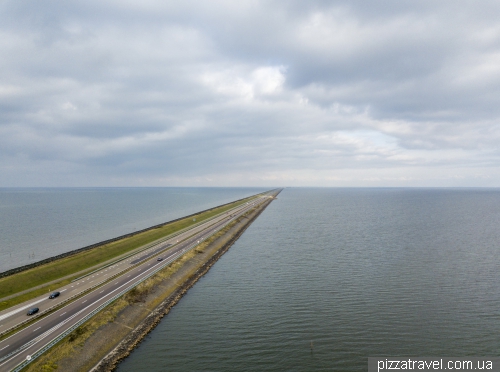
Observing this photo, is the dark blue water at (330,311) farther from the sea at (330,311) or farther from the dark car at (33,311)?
the dark car at (33,311)

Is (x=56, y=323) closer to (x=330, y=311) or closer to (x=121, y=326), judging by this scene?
(x=121, y=326)

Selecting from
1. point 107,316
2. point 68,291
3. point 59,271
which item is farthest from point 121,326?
point 59,271

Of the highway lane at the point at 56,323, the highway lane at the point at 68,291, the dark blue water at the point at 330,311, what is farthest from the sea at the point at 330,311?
the highway lane at the point at 68,291

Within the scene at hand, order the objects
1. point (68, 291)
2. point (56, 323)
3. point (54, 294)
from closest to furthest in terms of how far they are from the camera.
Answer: point (56, 323), point (54, 294), point (68, 291)

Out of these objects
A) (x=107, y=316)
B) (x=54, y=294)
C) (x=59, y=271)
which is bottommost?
(x=107, y=316)

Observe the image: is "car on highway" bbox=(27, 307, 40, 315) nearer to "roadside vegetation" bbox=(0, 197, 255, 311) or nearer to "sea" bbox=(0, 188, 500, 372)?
"roadside vegetation" bbox=(0, 197, 255, 311)

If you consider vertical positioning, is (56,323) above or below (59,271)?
below
